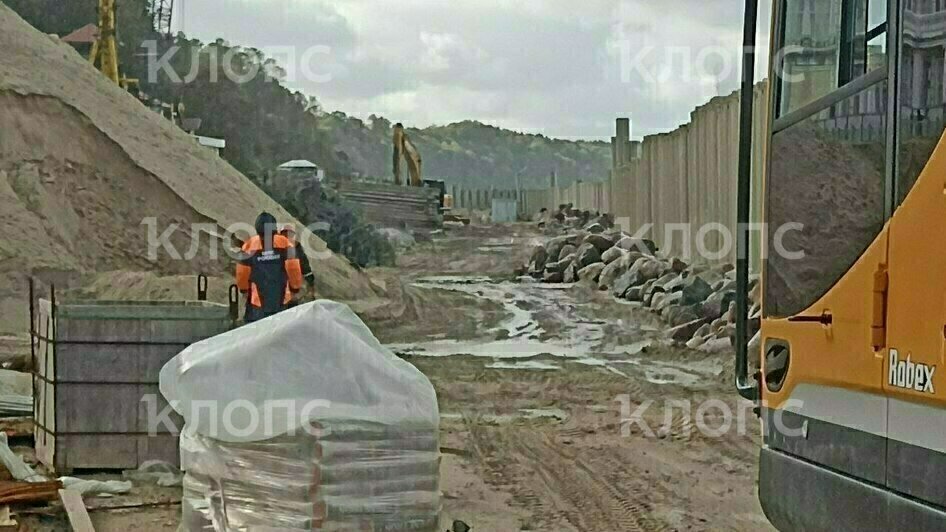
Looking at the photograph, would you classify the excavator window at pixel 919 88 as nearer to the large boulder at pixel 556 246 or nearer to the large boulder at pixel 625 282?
the large boulder at pixel 625 282

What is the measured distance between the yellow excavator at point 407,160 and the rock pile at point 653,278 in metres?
6.51

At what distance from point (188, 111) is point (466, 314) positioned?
26.5 metres

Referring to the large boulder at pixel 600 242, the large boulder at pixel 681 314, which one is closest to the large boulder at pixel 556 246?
the large boulder at pixel 600 242

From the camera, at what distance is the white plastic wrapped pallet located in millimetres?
5438

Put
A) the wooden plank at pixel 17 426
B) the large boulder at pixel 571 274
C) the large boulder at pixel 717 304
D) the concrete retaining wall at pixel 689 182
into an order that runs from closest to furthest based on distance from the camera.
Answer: the wooden plank at pixel 17 426 → the large boulder at pixel 717 304 → the concrete retaining wall at pixel 689 182 → the large boulder at pixel 571 274

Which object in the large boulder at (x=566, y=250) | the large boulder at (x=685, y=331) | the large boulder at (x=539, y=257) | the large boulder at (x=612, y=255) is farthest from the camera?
the large boulder at (x=539, y=257)

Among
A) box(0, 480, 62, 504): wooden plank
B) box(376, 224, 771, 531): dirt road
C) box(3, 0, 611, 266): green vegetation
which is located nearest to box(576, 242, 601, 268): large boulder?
box(376, 224, 771, 531): dirt road

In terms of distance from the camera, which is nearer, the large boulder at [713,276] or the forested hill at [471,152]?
the large boulder at [713,276]

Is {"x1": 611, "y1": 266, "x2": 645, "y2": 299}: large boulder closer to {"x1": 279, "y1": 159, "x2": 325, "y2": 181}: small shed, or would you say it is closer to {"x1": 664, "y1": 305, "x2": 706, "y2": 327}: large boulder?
{"x1": 664, "y1": 305, "x2": 706, "y2": 327}: large boulder

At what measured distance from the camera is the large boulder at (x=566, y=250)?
87.8ft

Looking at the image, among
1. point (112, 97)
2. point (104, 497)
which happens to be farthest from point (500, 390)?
point (112, 97)

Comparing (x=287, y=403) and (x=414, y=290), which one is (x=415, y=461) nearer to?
(x=287, y=403)

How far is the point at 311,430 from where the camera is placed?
17.7ft

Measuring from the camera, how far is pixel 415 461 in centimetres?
563
